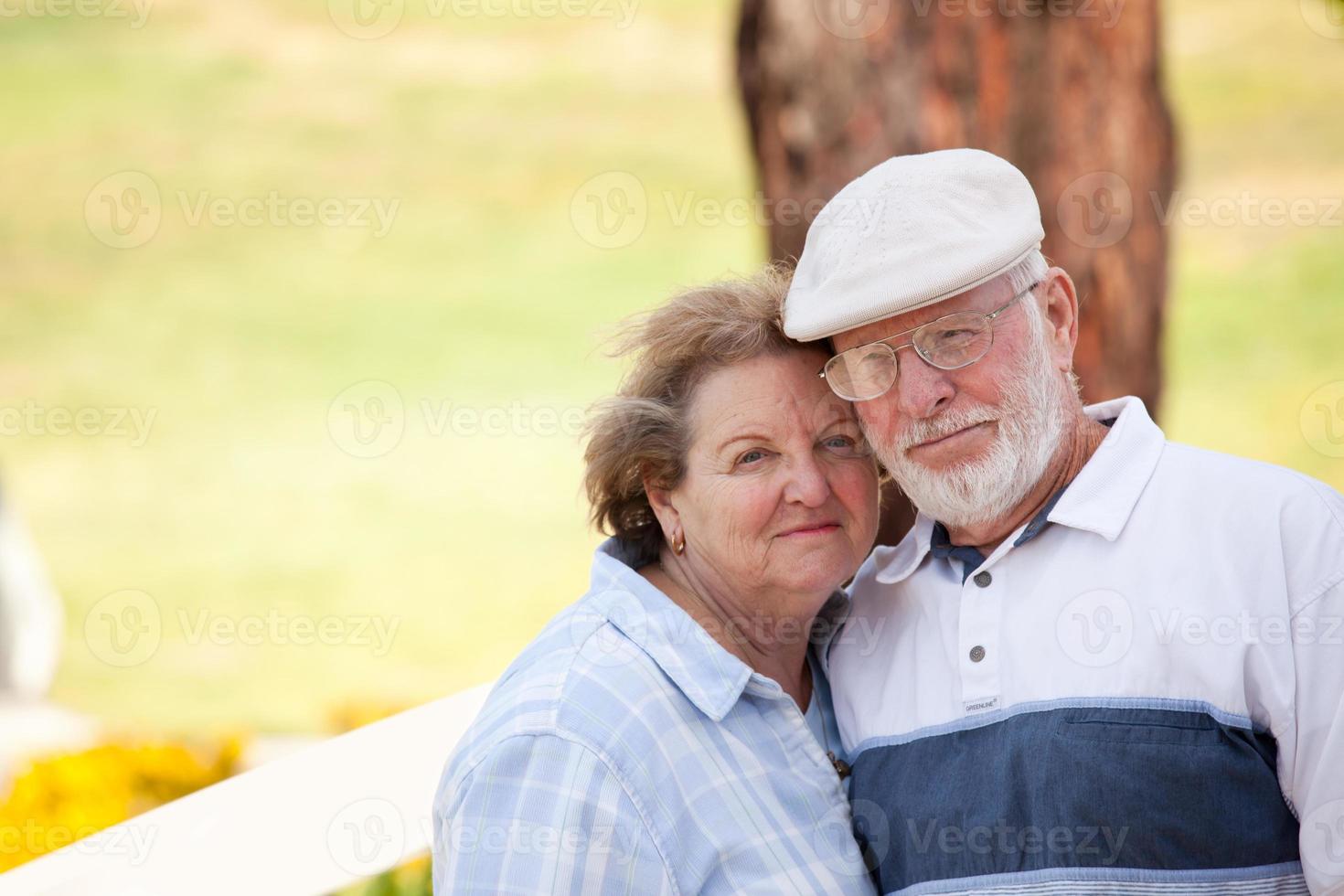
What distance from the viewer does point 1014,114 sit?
12.7ft

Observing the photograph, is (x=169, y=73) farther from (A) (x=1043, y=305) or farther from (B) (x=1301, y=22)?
(A) (x=1043, y=305)

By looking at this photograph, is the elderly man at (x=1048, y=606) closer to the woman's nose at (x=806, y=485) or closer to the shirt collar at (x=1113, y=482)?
the shirt collar at (x=1113, y=482)

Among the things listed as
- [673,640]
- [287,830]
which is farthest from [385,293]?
[673,640]

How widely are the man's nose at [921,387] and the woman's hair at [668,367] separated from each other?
0.26m

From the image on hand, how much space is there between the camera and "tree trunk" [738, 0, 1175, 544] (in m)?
3.77

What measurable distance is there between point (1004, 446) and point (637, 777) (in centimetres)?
83

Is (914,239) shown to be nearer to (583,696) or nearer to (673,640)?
(673,640)

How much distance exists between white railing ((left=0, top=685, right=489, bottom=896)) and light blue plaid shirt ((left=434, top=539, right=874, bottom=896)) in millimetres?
687

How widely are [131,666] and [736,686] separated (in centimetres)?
969

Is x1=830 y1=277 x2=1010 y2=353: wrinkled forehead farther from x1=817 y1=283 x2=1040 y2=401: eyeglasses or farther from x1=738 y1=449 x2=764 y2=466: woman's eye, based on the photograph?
x1=738 y1=449 x2=764 y2=466: woman's eye

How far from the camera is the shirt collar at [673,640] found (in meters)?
2.17

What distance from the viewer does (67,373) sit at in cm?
1421

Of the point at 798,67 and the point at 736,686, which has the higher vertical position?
the point at 798,67

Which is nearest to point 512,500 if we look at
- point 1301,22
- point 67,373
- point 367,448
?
point 367,448
